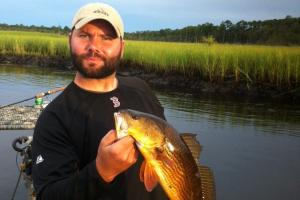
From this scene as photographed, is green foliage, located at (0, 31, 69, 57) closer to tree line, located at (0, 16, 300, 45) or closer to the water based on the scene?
tree line, located at (0, 16, 300, 45)

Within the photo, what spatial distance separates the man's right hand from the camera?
190 cm

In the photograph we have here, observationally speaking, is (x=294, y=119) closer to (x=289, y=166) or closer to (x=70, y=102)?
(x=289, y=166)

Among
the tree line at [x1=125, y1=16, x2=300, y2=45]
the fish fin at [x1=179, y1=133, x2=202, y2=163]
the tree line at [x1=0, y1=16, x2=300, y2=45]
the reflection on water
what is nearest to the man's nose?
the fish fin at [x1=179, y1=133, x2=202, y2=163]

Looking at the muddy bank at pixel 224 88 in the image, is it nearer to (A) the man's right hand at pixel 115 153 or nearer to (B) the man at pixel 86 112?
(B) the man at pixel 86 112

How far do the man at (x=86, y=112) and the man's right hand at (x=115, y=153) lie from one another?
0.28 meters

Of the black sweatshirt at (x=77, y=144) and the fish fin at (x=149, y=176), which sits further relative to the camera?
the black sweatshirt at (x=77, y=144)

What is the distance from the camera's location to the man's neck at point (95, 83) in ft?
8.96

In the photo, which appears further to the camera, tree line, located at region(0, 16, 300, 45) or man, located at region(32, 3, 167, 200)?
tree line, located at region(0, 16, 300, 45)

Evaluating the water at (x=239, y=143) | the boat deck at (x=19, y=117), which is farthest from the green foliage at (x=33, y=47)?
the boat deck at (x=19, y=117)

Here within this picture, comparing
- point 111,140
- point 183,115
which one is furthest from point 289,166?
point 111,140

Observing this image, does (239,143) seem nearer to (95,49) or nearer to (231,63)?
(95,49)

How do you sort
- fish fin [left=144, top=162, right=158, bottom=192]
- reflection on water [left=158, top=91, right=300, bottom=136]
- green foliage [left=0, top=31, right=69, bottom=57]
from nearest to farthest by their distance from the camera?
fish fin [left=144, top=162, right=158, bottom=192], reflection on water [left=158, top=91, right=300, bottom=136], green foliage [left=0, top=31, right=69, bottom=57]

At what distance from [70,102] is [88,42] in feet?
1.20

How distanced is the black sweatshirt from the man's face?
0.47ft
